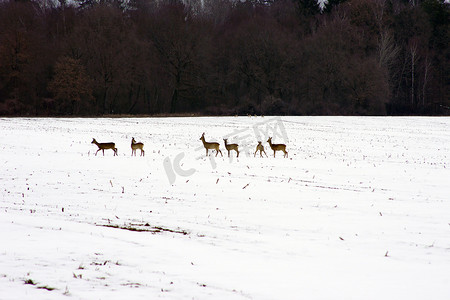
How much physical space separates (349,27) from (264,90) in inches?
629

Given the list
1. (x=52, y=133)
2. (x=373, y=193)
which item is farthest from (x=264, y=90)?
(x=373, y=193)

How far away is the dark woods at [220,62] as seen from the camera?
59594mm

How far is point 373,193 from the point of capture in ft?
51.7

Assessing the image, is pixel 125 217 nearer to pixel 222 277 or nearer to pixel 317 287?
pixel 222 277

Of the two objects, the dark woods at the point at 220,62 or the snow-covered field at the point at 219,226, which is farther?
the dark woods at the point at 220,62

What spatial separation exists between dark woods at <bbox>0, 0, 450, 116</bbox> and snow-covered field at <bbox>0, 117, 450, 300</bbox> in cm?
3765

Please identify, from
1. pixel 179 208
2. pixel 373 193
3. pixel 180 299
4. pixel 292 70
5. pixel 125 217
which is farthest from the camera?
pixel 292 70

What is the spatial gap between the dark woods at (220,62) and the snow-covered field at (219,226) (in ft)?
124

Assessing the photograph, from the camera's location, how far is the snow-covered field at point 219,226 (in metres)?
7.34

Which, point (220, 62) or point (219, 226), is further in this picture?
point (220, 62)

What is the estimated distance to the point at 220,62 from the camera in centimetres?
7169

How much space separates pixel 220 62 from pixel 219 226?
205ft

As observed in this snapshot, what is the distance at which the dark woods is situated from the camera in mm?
59594

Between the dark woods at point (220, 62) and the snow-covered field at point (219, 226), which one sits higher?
the dark woods at point (220, 62)
